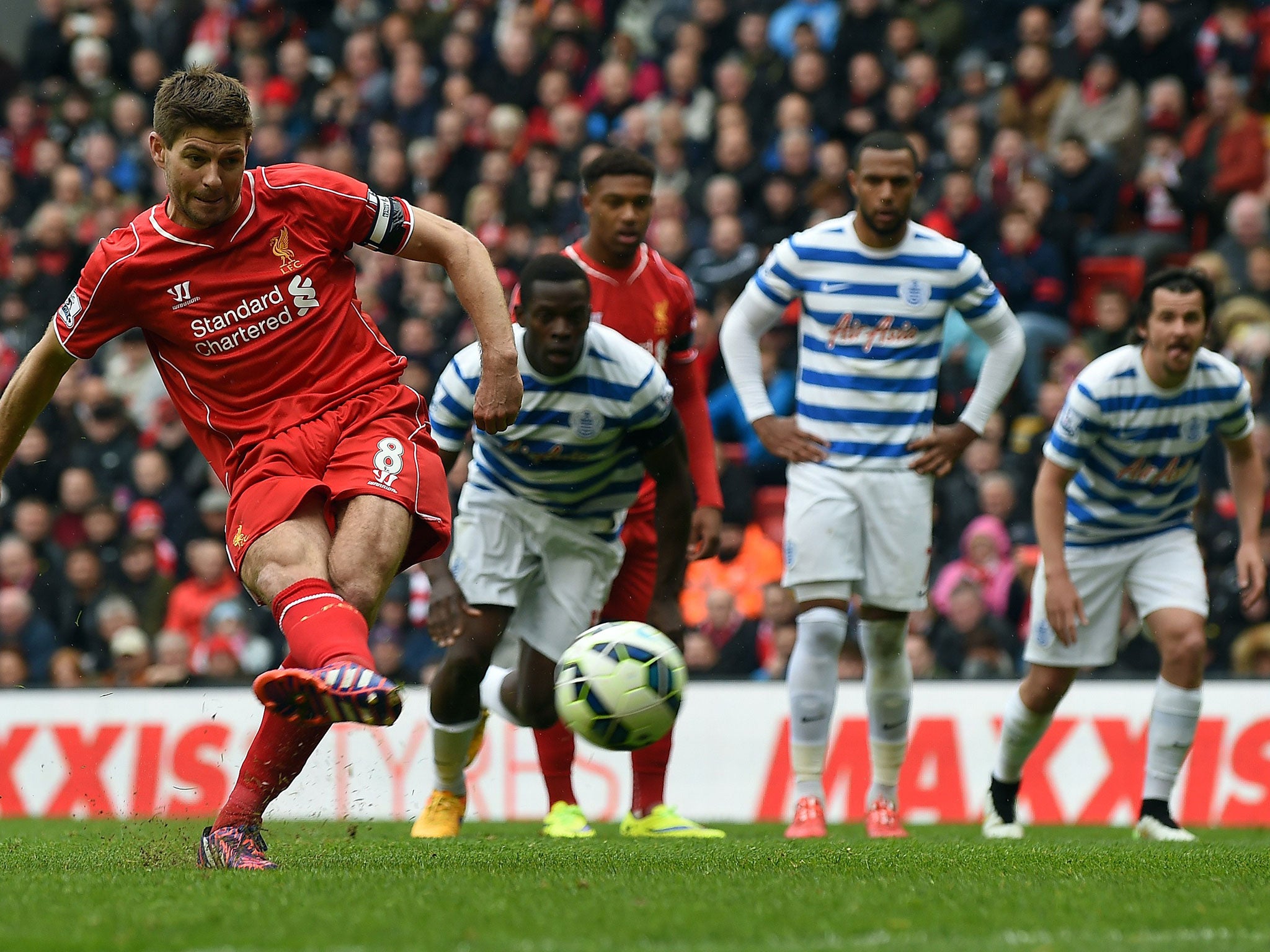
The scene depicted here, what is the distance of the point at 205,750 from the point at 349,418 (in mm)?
6248

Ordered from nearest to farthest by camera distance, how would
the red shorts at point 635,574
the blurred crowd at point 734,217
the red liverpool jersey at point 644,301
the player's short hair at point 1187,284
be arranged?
the player's short hair at point 1187,284 → the red liverpool jersey at point 644,301 → the red shorts at point 635,574 → the blurred crowd at point 734,217

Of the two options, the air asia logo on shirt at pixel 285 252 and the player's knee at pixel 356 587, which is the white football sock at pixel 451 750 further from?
the air asia logo on shirt at pixel 285 252

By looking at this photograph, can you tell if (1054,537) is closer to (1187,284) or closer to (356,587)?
(1187,284)

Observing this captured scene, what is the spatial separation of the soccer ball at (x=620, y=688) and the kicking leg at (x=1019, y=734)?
257 centimetres

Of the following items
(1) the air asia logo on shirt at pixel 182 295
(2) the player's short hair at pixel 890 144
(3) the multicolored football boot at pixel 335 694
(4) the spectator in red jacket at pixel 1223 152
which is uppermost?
(4) the spectator in red jacket at pixel 1223 152

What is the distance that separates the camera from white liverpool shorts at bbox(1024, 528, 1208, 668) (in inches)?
293

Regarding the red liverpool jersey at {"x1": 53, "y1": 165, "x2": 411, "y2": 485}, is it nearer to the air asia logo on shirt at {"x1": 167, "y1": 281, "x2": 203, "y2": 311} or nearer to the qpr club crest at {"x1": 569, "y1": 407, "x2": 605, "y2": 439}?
the air asia logo on shirt at {"x1": 167, "y1": 281, "x2": 203, "y2": 311}

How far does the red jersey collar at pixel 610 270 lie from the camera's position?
7637 millimetres

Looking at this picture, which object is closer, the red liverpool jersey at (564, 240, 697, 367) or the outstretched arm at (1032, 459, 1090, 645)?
the outstretched arm at (1032, 459, 1090, 645)

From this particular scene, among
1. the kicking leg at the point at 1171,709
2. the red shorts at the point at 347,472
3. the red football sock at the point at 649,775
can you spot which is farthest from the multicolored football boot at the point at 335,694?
the kicking leg at the point at 1171,709

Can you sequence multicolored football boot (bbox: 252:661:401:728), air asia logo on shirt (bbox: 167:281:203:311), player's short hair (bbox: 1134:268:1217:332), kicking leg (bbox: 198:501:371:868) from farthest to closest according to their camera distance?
player's short hair (bbox: 1134:268:1217:332) → air asia logo on shirt (bbox: 167:281:203:311) → kicking leg (bbox: 198:501:371:868) → multicolored football boot (bbox: 252:661:401:728)

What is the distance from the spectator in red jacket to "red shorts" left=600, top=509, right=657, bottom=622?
6615mm

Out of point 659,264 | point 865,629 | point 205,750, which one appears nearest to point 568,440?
point 659,264

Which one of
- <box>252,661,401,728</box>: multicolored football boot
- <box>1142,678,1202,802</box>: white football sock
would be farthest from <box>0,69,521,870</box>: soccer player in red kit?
<box>1142,678,1202,802</box>: white football sock
